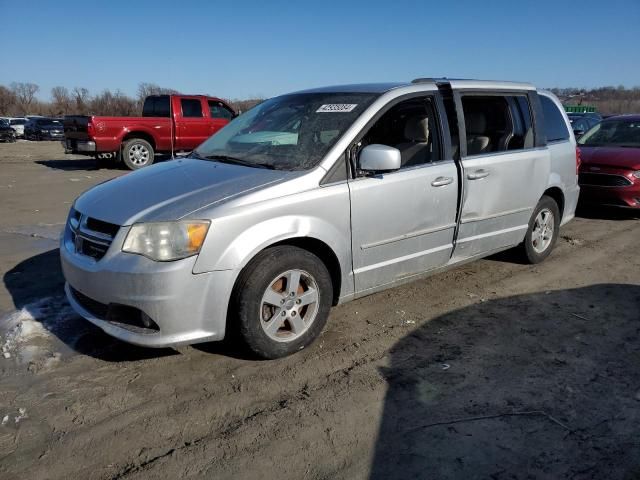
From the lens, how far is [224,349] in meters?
3.56

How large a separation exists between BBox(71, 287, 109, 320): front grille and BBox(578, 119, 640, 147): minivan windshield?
8.35m

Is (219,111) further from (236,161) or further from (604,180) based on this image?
(236,161)

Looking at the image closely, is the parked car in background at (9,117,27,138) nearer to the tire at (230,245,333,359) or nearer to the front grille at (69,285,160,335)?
the front grille at (69,285,160,335)

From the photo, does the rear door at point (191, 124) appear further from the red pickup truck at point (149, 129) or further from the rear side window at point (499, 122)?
the rear side window at point (499, 122)

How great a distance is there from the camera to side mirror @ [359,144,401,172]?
11.5ft

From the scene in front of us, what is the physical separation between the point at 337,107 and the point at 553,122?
2.87 m

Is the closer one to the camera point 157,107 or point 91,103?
point 157,107

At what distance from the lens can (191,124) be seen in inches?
570

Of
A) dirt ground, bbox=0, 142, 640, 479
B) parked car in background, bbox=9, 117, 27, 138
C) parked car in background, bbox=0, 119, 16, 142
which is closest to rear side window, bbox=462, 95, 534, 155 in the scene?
dirt ground, bbox=0, 142, 640, 479

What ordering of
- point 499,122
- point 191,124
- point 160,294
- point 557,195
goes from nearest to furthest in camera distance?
point 160,294, point 499,122, point 557,195, point 191,124

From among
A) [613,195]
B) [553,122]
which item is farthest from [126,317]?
[613,195]

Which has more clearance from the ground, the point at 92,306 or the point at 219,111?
the point at 219,111

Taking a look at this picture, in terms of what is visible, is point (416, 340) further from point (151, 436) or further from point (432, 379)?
point (151, 436)

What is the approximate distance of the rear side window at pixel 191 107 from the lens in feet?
47.5
